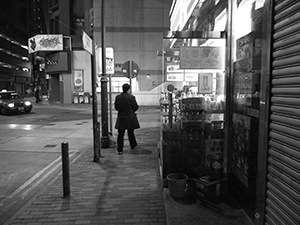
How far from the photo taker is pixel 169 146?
465cm

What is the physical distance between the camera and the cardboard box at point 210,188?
4.02 m

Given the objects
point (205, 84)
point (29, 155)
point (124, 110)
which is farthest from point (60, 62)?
point (205, 84)

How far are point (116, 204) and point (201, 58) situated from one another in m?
2.76

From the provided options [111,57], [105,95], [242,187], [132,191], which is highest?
[111,57]

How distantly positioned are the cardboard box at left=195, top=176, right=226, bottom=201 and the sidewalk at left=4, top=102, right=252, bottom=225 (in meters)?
0.16

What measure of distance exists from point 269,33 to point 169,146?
8.46 ft

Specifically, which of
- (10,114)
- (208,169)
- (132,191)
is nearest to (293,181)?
(208,169)

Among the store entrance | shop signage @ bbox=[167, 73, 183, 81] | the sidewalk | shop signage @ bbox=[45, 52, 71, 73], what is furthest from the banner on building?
the store entrance

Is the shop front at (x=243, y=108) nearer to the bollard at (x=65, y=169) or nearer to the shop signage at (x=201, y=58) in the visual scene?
the shop signage at (x=201, y=58)

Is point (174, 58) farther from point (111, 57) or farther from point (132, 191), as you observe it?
point (111, 57)

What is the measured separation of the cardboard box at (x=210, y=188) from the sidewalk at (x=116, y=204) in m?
0.16

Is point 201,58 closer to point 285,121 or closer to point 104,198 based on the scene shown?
point 285,121

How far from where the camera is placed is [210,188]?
402 centimetres

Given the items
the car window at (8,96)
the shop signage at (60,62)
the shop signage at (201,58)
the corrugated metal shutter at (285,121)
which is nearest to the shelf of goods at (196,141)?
the shop signage at (201,58)
